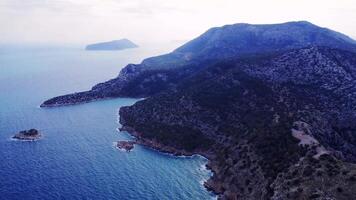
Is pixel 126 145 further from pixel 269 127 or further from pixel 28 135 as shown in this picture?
pixel 269 127

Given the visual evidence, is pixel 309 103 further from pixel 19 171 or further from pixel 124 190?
pixel 19 171

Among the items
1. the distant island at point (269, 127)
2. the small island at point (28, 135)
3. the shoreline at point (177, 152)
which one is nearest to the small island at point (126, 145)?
the distant island at point (269, 127)

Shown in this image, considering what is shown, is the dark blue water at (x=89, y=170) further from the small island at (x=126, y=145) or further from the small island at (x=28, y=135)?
the small island at (x=28, y=135)

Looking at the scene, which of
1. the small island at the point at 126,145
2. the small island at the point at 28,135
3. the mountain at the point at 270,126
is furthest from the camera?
the small island at the point at 28,135

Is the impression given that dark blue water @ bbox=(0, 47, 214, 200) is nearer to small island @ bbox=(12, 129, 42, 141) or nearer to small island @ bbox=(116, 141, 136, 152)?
small island @ bbox=(116, 141, 136, 152)

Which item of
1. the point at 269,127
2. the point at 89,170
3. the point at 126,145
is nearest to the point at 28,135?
the point at 126,145
